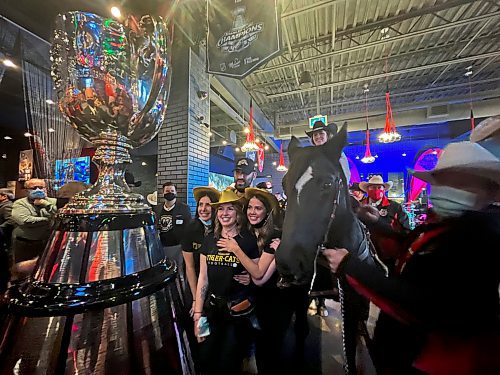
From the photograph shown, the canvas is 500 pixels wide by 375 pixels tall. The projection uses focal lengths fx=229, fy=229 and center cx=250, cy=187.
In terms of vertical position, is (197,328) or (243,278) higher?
(243,278)

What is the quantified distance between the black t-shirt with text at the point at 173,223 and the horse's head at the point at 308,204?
91.8 inches

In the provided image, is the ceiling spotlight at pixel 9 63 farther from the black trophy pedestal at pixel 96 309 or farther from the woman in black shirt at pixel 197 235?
the black trophy pedestal at pixel 96 309

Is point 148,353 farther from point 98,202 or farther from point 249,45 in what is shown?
point 249,45

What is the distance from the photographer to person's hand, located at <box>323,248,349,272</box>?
1.21 metres

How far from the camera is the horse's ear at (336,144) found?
1.34 meters

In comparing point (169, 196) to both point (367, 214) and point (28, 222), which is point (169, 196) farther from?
point (367, 214)

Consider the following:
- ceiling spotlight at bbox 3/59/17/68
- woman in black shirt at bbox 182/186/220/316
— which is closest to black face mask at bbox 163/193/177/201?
Answer: woman in black shirt at bbox 182/186/220/316

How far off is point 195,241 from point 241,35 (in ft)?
8.73

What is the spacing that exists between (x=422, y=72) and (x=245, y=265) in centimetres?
782

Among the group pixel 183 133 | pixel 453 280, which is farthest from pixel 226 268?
pixel 183 133

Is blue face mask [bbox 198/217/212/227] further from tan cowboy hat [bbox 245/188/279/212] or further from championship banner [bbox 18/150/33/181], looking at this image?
championship banner [bbox 18/150/33/181]

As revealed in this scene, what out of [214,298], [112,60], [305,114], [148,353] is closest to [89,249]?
[148,353]

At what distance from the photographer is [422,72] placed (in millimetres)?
6453

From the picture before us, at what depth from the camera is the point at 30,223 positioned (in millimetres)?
3379
